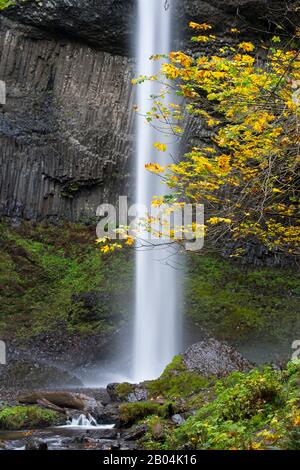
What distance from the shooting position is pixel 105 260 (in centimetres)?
2223

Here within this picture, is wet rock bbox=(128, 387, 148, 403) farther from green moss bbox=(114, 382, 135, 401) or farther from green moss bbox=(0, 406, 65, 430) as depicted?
green moss bbox=(0, 406, 65, 430)

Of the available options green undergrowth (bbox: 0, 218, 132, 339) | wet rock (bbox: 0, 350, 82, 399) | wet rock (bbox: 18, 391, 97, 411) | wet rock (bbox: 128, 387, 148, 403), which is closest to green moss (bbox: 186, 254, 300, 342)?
green undergrowth (bbox: 0, 218, 132, 339)

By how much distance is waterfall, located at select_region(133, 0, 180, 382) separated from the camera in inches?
773

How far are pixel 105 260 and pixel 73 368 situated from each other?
5.57 meters

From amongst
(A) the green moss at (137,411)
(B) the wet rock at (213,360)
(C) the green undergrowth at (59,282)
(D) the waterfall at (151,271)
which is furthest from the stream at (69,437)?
(C) the green undergrowth at (59,282)

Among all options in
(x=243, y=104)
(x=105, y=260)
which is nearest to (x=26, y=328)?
(x=105, y=260)

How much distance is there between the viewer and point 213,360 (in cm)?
1292

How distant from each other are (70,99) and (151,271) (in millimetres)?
7571

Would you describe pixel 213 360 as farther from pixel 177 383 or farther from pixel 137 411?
pixel 137 411

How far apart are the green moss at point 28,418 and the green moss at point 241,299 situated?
31.0 feet

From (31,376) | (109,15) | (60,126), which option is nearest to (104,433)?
(31,376)

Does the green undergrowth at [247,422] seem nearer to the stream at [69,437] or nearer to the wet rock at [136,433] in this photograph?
the wet rock at [136,433]

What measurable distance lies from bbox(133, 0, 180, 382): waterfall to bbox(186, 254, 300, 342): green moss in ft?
2.65

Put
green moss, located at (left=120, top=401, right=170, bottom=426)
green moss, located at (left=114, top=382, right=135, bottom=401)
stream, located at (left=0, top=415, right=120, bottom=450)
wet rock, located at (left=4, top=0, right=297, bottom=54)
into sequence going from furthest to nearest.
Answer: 1. wet rock, located at (left=4, top=0, right=297, bottom=54)
2. green moss, located at (left=114, top=382, right=135, bottom=401)
3. green moss, located at (left=120, top=401, right=170, bottom=426)
4. stream, located at (left=0, top=415, right=120, bottom=450)
